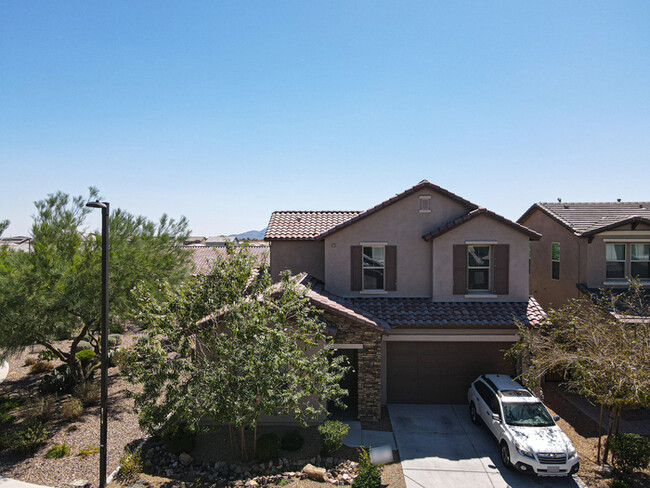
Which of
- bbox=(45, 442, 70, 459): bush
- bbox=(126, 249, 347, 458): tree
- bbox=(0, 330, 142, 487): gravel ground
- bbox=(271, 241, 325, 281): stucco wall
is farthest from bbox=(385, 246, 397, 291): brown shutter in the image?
bbox=(45, 442, 70, 459): bush

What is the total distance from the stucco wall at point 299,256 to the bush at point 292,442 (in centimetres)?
698

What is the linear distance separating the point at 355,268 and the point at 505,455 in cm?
761

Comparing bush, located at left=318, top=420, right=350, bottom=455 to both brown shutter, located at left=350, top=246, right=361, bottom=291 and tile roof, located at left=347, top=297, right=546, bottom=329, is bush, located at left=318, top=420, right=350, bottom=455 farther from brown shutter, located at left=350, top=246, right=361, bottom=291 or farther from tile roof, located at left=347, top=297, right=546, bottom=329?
brown shutter, located at left=350, top=246, right=361, bottom=291

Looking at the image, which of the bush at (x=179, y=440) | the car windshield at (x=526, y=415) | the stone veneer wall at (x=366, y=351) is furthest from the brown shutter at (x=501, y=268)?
the bush at (x=179, y=440)

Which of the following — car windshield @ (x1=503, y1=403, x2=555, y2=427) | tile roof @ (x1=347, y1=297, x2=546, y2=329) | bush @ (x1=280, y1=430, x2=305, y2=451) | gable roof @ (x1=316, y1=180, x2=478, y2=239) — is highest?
gable roof @ (x1=316, y1=180, x2=478, y2=239)

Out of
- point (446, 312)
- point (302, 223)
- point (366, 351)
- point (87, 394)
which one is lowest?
point (87, 394)

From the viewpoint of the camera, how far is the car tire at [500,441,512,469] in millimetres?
9951

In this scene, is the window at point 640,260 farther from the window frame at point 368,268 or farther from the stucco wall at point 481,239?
the window frame at point 368,268

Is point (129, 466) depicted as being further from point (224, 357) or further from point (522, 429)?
point (522, 429)

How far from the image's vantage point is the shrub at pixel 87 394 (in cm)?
1351

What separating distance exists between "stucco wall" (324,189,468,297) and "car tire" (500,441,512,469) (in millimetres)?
5754

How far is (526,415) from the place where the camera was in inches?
418

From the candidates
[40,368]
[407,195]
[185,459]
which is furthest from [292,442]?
[40,368]

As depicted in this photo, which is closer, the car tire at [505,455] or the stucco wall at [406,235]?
the car tire at [505,455]
